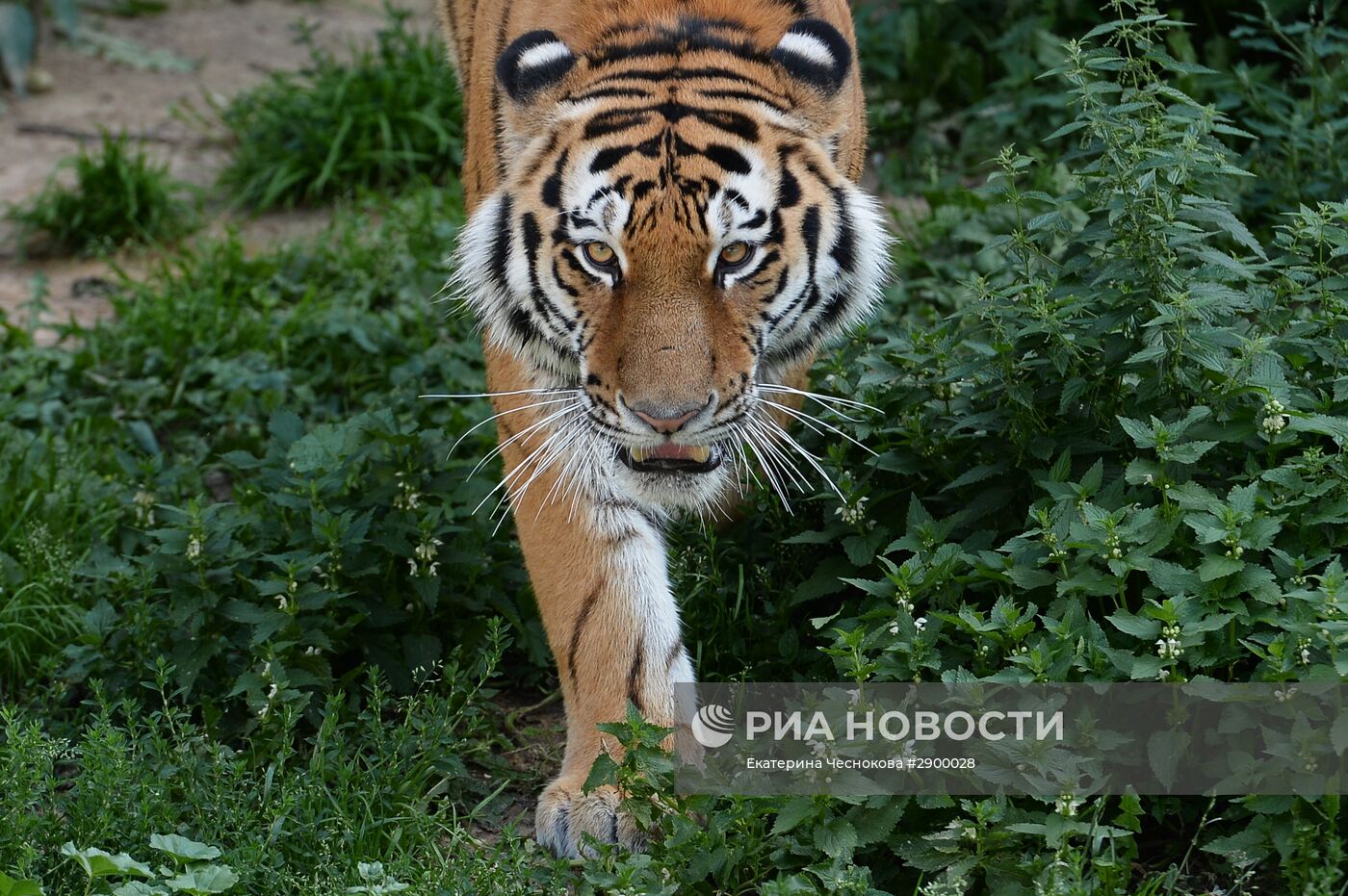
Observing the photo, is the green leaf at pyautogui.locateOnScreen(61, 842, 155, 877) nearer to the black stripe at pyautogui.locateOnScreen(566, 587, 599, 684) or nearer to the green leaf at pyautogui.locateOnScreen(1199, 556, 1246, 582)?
the black stripe at pyautogui.locateOnScreen(566, 587, 599, 684)

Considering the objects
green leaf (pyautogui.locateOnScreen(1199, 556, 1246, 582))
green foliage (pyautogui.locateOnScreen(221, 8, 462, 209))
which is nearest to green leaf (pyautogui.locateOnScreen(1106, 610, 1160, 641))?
green leaf (pyautogui.locateOnScreen(1199, 556, 1246, 582))

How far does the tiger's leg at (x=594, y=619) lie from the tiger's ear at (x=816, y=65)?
1038 mm

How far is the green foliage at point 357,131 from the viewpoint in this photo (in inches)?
264

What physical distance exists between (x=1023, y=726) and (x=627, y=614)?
3.50ft

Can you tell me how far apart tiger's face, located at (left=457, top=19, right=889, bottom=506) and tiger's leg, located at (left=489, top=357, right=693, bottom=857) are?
136mm

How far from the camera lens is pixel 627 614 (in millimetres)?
3664

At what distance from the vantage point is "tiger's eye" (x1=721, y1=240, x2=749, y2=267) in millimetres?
3508

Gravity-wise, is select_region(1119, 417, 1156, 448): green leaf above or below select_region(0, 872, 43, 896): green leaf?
above

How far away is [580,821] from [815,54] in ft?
6.21

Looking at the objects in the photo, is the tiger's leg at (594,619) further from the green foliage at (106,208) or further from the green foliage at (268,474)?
the green foliage at (106,208)

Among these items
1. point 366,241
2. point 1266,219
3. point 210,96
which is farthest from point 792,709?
point 210,96

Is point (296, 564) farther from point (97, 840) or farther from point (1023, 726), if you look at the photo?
point (1023, 726)

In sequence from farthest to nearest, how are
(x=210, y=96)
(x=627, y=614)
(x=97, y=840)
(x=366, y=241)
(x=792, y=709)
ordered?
(x=210, y=96) < (x=366, y=241) < (x=627, y=614) < (x=792, y=709) < (x=97, y=840)

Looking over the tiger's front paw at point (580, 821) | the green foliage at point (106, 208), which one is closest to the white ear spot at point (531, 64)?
the tiger's front paw at point (580, 821)
